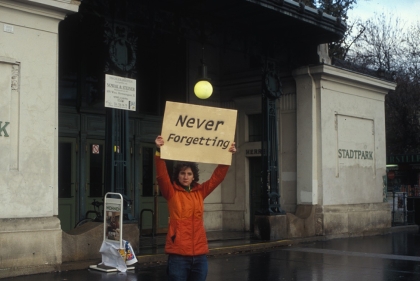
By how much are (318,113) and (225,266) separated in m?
6.76

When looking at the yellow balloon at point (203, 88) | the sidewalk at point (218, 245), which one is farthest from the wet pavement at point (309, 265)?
the yellow balloon at point (203, 88)

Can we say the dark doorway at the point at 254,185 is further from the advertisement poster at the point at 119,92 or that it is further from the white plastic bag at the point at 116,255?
the white plastic bag at the point at 116,255

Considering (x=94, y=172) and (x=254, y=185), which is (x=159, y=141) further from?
(x=254, y=185)

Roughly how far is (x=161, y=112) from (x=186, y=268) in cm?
1181

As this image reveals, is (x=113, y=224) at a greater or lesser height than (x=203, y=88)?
lesser

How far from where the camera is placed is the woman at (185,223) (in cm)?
581

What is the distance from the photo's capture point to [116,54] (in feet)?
40.0

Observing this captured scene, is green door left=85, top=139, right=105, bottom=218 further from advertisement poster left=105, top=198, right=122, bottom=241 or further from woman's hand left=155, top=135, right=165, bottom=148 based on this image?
woman's hand left=155, top=135, right=165, bottom=148

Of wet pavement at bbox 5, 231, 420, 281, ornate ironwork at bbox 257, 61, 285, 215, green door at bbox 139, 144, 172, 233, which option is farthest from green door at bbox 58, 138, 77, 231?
ornate ironwork at bbox 257, 61, 285, 215

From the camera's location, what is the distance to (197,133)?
245 inches

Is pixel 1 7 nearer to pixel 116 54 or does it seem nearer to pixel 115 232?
pixel 116 54

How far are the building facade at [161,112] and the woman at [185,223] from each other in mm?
4962

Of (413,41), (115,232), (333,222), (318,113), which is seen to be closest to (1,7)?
(115,232)

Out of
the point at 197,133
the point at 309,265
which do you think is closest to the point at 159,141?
the point at 197,133
